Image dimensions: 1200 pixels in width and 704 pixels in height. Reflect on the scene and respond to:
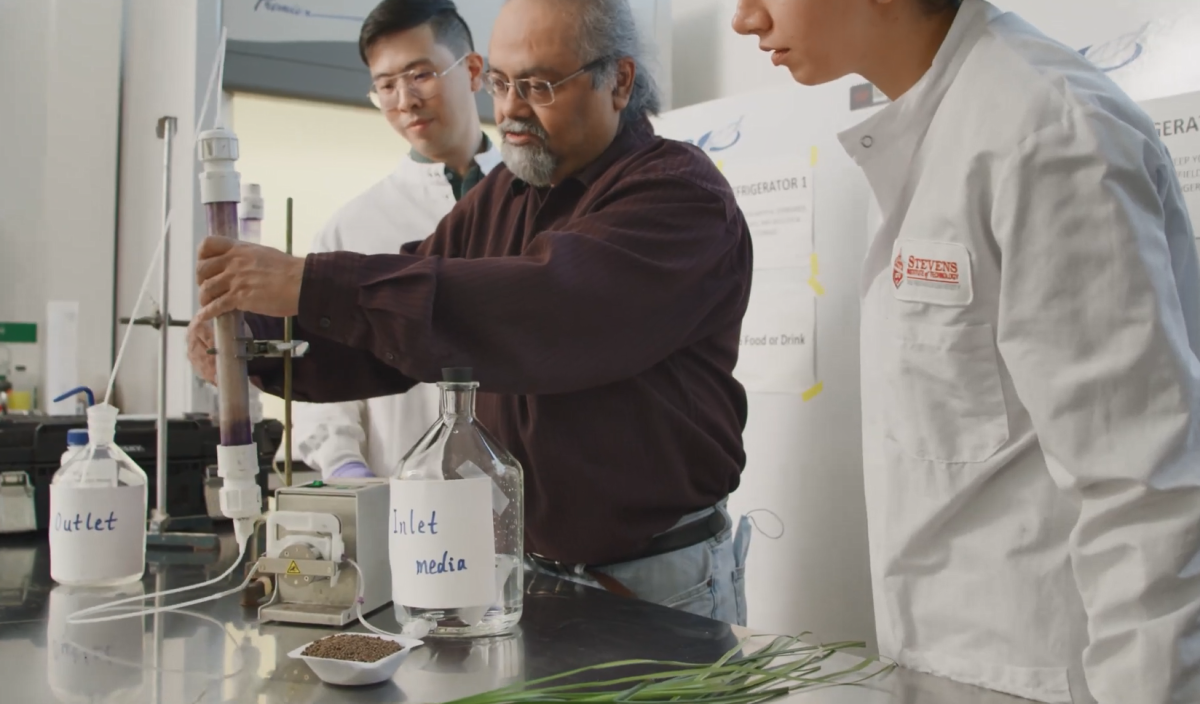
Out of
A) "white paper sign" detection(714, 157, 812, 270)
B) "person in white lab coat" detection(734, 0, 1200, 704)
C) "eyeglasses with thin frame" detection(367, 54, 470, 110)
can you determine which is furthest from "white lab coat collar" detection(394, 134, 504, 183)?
"person in white lab coat" detection(734, 0, 1200, 704)

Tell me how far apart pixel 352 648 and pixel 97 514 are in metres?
0.58

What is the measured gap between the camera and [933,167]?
3.23 feet

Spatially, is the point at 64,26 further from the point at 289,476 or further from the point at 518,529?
the point at 518,529

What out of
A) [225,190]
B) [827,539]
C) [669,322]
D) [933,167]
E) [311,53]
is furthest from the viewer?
[311,53]

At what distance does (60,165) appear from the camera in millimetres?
2855

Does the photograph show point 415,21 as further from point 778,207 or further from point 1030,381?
point 1030,381

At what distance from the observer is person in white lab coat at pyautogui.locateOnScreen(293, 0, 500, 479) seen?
2.09 m

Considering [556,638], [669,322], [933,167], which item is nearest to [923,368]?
[933,167]

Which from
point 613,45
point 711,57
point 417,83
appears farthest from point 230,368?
point 711,57

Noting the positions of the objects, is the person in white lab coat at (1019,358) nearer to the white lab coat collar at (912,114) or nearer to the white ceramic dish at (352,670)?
the white lab coat collar at (912,114)

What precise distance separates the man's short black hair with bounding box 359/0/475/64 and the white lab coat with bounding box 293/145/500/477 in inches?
10.7

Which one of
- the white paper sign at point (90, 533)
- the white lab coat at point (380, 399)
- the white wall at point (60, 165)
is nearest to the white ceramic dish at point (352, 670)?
the white paper sign at point (90, 533)

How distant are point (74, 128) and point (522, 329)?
2346mm

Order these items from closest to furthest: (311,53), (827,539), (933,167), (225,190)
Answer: (933,167) → (225,190) → (827,539) → (311,53)
